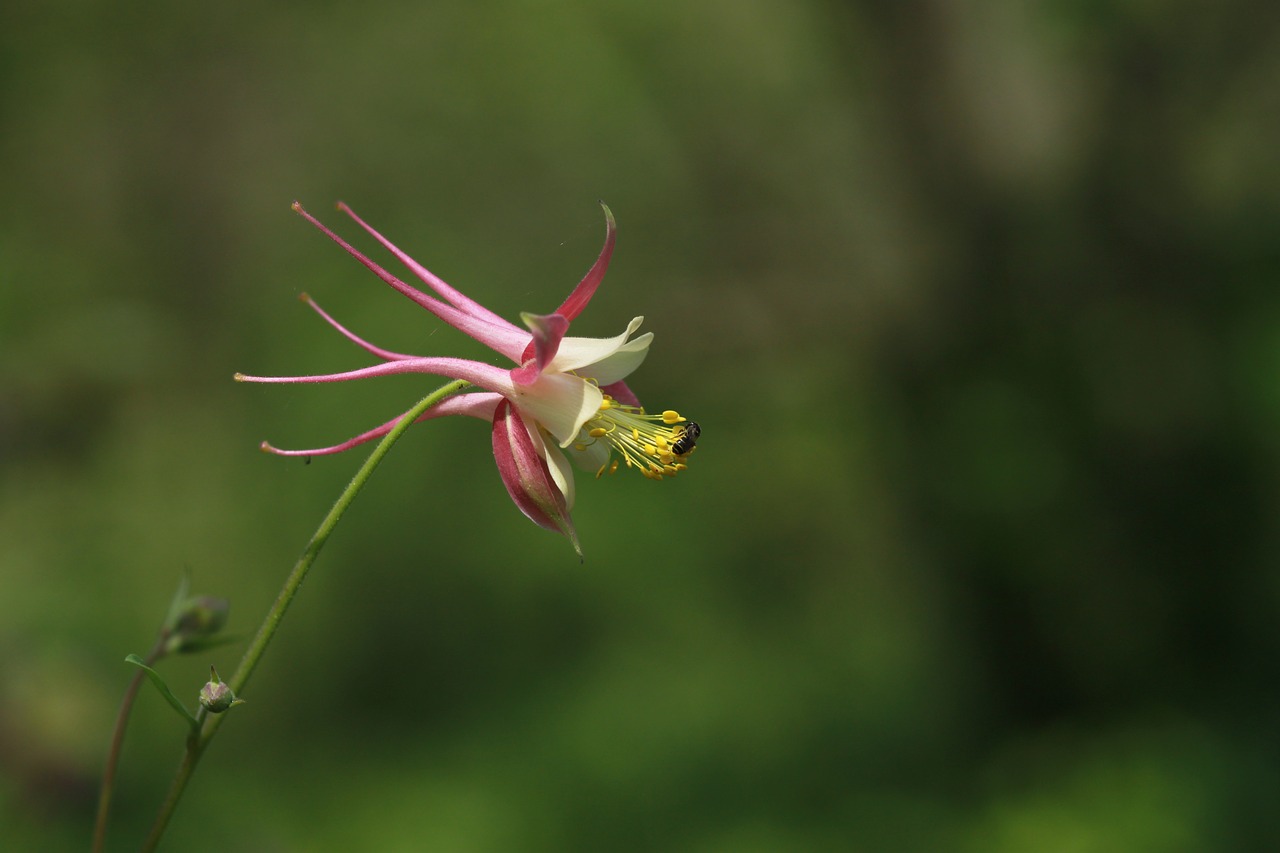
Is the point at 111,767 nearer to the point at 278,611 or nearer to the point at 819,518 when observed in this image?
the point at 278,611

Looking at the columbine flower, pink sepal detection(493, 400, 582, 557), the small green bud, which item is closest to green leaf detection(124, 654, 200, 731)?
the small green bud

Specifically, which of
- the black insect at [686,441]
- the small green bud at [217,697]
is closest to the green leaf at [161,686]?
the small green bud at [217,697]

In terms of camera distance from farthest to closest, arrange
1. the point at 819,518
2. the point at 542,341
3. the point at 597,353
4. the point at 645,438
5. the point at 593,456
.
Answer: the point at 819,518 → the point at 645,438 → the point at 593,456 → the point at 597,353 → the point at 542,341

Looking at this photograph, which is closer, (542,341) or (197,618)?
(542,341)

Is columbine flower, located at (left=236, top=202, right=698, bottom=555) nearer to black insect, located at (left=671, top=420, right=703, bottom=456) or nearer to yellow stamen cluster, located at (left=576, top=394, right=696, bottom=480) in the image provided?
yellow stamen cluster, located at (left=576, top=394, right=696, bottom=480)

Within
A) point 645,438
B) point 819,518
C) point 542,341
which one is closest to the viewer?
point 542,341

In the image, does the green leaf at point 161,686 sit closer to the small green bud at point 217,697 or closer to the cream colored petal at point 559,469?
the small green bud at point 217,697

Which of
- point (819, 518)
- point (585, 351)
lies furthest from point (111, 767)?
point (819, 518)

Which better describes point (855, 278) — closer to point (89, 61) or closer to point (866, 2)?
point (866, 2)
